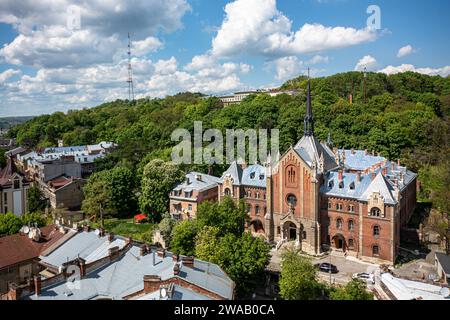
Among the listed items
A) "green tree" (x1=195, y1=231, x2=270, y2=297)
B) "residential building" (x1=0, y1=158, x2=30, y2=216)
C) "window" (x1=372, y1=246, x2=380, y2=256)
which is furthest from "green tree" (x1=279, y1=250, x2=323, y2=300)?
"residential building" (x1=0, y1=158, x2=30, y2=216)

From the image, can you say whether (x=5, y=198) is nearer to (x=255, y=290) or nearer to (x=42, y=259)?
(x=42, y=259)

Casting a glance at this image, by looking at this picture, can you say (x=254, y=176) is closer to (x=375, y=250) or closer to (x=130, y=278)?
(x=375, y=250)

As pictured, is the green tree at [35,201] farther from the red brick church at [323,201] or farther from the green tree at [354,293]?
the green tree at [354,293]

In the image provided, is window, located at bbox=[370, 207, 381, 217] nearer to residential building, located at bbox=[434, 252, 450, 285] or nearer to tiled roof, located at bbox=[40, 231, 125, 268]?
residential building, located at bbox=[434, 252, 450, 285]

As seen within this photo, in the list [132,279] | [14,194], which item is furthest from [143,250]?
[14,194]

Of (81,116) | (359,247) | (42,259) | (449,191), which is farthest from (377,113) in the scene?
(81,116)
